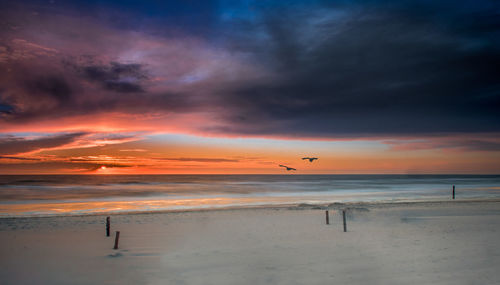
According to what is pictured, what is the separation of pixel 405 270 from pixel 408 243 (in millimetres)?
4720

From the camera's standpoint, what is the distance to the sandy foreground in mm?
12375

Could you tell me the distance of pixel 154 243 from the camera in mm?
17609

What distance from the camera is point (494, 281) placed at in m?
11.5

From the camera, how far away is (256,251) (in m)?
15.8

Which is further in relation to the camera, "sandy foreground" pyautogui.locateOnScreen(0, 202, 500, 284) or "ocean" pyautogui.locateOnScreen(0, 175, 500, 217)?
"ocean" pyautogui.locateOnScreen(0, 175, 500, 217)

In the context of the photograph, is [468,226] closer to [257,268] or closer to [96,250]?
[257,268]

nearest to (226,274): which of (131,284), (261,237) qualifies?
(131,284)

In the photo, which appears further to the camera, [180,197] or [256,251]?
[180,197]

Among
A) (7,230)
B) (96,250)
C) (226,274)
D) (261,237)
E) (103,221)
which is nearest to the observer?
(226,274)

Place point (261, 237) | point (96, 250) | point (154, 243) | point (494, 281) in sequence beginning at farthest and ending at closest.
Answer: point (261, 237) < point (154, 243) < point (96, 250) < point (494, 281)

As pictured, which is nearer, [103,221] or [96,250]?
[96,250]

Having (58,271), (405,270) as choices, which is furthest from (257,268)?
(58,271)

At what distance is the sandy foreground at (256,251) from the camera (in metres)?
12.4

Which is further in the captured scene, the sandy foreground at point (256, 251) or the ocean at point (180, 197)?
the ocean at point (180, 197)
